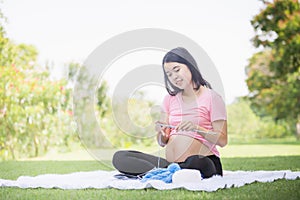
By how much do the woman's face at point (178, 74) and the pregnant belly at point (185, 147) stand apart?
362 millimetres

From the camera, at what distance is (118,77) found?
339 cm

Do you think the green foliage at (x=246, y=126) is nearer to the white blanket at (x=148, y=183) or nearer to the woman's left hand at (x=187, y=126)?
the white blanket at (x=148, y=183)

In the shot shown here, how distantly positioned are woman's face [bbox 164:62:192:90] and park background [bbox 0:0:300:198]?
50 centimetres

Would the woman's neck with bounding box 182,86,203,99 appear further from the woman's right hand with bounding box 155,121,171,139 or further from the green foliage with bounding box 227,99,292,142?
the green foliage with bounding box 227,99,292,142

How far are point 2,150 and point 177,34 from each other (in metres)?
3.92

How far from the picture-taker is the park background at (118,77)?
5.40 m

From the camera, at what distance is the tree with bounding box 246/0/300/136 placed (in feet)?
32.6

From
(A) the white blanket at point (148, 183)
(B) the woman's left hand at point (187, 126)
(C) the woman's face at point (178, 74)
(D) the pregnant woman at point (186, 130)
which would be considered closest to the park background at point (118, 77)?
(A) the white blanket at point (148, 183)

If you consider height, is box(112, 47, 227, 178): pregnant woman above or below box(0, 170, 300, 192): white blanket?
above

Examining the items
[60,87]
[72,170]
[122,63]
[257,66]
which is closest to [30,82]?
[60,87]

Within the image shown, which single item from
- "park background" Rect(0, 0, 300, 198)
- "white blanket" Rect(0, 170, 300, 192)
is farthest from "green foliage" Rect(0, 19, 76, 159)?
"white blanket" Rect(0, 170, 300, 192)

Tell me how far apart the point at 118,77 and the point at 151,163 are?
0.70 m

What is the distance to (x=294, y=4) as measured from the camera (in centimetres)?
1007

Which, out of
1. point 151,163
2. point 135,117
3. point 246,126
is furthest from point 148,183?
point 246,126
